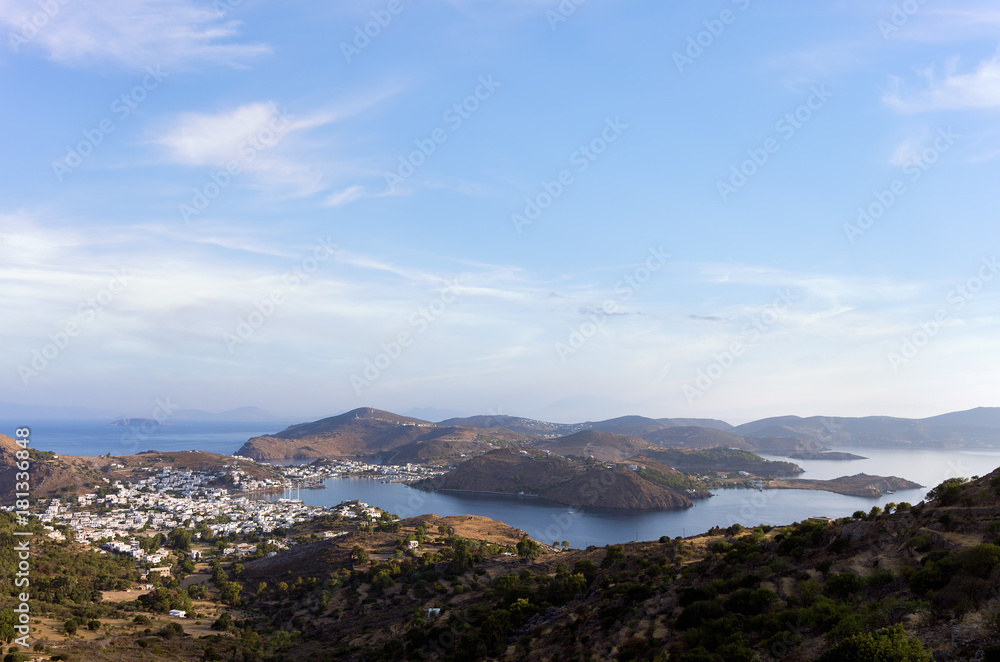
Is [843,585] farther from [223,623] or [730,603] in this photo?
[223,623]

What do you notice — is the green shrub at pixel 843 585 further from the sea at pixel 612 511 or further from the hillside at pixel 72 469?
the hillside at pixel 72 469

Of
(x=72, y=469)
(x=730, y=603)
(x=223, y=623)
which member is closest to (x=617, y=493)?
(x=223, y=623)

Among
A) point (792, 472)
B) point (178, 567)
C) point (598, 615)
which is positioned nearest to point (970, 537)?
point (598, 615)

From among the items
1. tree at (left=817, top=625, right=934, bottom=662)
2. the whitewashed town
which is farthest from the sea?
tree at (left=817, top=625, right=934, bottom=662)

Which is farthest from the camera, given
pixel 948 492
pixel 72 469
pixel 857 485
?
pixel 857 485

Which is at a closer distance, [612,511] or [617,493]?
[612,511]

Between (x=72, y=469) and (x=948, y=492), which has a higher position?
(x=948, y=492)

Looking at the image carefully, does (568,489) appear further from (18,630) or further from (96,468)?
(18,630)

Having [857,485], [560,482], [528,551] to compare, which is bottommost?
[857,485]

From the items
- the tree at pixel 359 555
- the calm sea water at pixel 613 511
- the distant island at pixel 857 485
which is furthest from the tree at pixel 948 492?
the distant island at pixel 857 485
